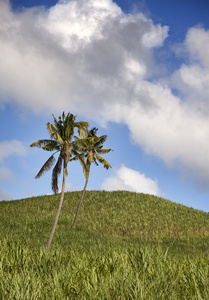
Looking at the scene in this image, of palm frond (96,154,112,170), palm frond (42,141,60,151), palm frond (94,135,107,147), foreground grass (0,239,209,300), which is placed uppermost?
palm frond (94,135,107,147)

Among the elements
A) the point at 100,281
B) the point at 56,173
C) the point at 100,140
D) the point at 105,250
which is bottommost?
the point at 100,281

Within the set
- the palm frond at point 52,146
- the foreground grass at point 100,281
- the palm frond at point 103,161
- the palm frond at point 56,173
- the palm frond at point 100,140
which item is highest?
the palm frond at point 100,140

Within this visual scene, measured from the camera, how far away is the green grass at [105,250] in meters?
7.94

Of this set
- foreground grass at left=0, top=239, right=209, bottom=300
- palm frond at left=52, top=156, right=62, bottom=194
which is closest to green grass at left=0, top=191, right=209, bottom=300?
foreground grass at left=0, top=239, right=209, bottom=300

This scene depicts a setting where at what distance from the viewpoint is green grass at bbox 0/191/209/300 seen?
7945mm

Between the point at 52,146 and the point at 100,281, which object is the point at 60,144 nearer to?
the point at 52,146

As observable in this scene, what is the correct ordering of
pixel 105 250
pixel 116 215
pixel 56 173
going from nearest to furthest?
1. pixel 105 250
2. pixel 56 173
3. pixel 116 215

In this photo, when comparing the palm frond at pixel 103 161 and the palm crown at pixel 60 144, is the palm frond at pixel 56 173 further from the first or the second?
the palm frond at pixel 103 161

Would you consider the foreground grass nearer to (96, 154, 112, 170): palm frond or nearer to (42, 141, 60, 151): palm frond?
(42, 141, 60, 151): palm frond

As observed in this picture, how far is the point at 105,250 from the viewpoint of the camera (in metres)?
19.4

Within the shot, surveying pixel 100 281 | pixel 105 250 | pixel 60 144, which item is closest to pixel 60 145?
pixel 60 144

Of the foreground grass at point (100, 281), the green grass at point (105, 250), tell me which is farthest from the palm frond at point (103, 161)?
the foreground grass at point (100, 281)

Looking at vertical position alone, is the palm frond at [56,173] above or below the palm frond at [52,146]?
below

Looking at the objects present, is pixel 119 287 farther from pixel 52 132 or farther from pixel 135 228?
pixel 135 228
